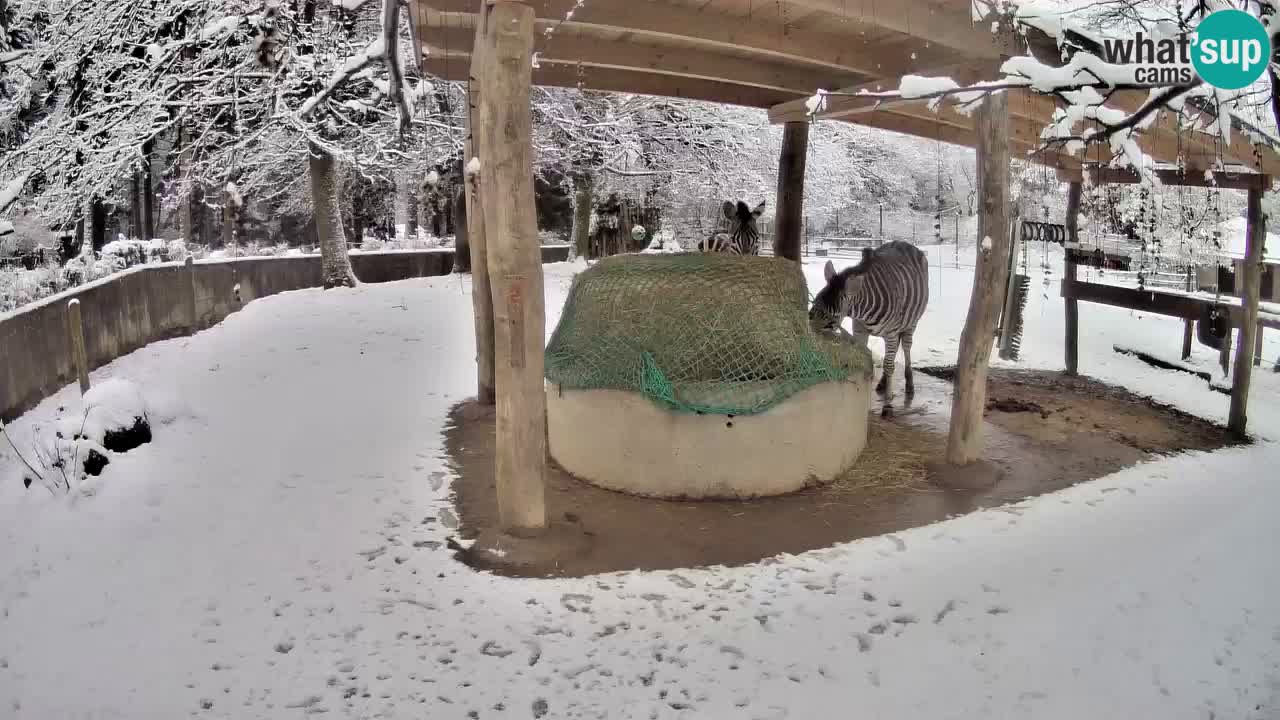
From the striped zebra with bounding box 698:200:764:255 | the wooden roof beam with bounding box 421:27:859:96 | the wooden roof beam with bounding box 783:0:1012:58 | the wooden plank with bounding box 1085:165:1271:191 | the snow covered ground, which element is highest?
the wooden roof beam with bounding box 421:27:859:96

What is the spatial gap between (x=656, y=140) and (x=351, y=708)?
1473 centimetres

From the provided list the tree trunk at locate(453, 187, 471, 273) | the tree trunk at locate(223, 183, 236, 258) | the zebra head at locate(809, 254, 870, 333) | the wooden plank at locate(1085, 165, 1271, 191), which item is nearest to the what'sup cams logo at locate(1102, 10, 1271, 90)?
the wooden plank at locate(1085, 165, 1271, 191)

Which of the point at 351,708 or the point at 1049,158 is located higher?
the point at 1049,158

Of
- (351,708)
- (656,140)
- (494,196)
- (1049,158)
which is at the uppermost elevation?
(656,140)

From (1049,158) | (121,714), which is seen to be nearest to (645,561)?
(121,714)

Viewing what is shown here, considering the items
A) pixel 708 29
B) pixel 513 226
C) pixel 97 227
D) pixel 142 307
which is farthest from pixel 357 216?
pixel 513 226

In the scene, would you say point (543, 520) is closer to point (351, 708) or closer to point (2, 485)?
point (351, 708)

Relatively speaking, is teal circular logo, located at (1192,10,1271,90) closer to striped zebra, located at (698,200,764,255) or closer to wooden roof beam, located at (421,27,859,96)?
wooden roof beam, located at (421,27,859,96)

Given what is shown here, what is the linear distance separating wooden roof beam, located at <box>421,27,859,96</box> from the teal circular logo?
3.63 meters

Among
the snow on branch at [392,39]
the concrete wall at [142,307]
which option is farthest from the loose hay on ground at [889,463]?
the concrete wall at [142,307]

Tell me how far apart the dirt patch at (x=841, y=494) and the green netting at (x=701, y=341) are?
0.70m

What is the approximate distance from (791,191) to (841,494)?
4.36m

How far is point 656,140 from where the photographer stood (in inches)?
650

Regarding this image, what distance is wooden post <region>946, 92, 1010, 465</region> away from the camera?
17.5ft
